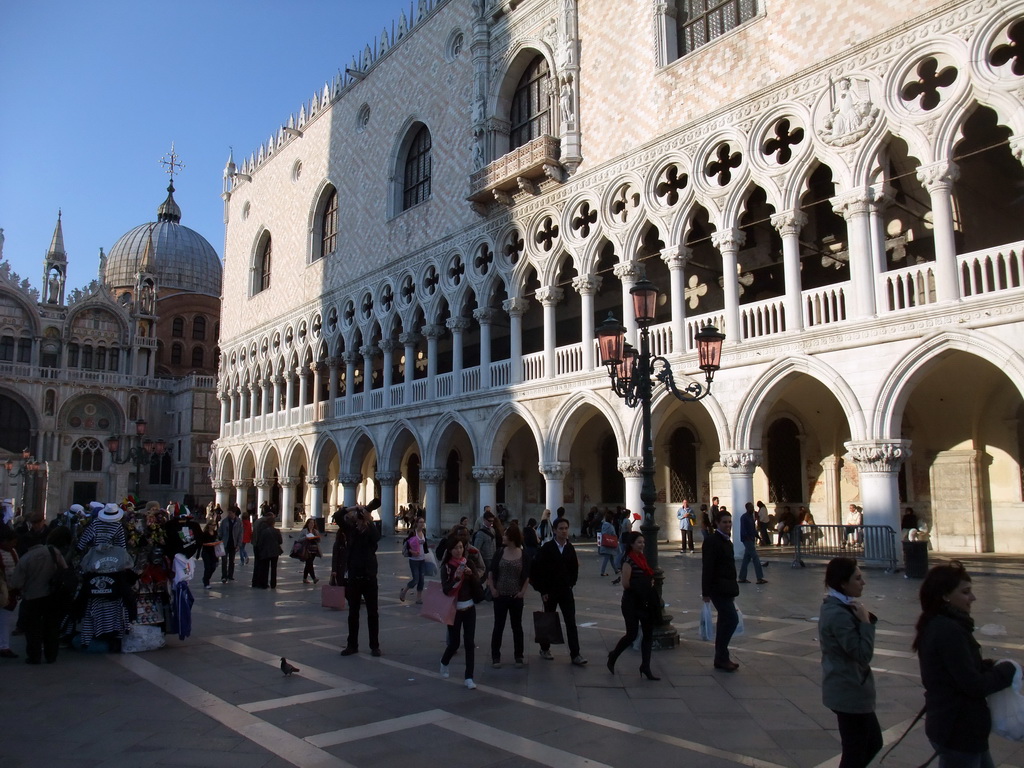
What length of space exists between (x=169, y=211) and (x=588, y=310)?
194 feet

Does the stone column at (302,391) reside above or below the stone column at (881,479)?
above

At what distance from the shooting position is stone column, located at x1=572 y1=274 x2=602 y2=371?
19.4m

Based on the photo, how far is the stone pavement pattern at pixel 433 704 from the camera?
4.75 m

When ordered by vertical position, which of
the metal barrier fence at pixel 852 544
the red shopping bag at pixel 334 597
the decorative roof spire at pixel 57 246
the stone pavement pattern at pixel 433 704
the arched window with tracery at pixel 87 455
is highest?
the decorative roof spire at pixel 57 246

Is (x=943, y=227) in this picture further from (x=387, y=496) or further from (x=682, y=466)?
(x=387, y=496)

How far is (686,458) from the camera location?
845 inches

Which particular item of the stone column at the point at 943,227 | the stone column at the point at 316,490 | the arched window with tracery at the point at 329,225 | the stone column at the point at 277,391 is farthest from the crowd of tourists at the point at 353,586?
the stone column at the point at 277,391

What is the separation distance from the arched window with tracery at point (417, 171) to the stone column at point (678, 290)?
36.8 ft

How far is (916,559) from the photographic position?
41.6ft

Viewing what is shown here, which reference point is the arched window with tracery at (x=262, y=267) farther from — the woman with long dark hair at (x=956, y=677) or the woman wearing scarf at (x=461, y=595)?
the woman with long dark hair at (x=956, y=677)

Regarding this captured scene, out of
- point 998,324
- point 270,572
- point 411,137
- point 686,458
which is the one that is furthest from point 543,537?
point 411,137

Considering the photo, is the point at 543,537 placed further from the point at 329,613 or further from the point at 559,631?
the point at 559,631

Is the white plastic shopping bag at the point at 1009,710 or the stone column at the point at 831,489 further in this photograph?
the stone column at the point at 831,489

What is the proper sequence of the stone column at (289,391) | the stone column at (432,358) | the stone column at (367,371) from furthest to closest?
the stone column at (289,391), the stone column at (367,371), the stone column at (432,358)
